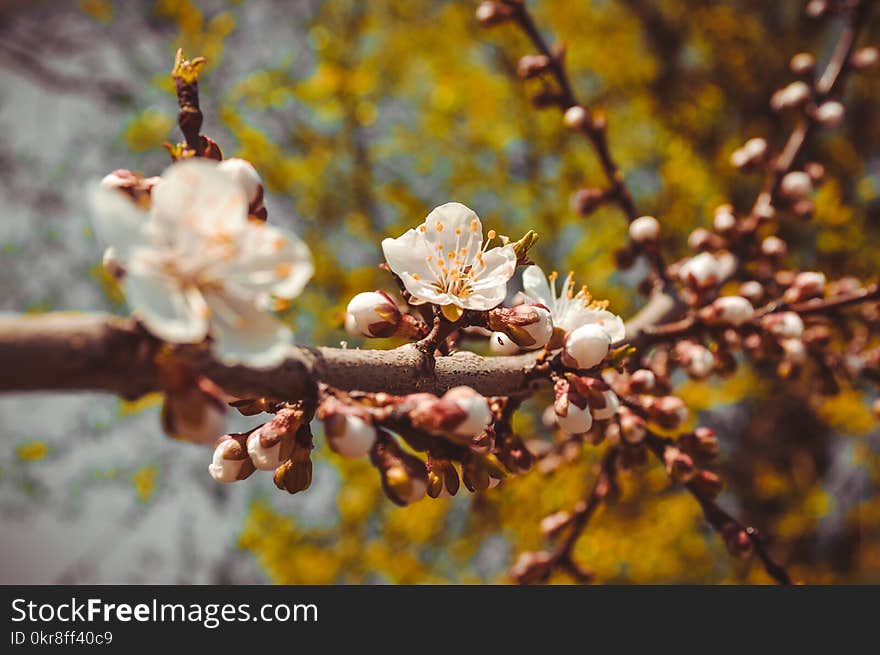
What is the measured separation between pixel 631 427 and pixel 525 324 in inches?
16.3

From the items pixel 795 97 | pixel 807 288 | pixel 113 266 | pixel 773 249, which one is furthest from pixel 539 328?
pixel 795 97

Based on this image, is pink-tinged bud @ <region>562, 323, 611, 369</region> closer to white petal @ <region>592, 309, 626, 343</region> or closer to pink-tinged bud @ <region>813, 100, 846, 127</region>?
white petal @ <region>592, 309, 626, 343</region>

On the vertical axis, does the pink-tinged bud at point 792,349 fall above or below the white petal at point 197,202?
above

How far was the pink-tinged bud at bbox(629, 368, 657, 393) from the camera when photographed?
50.1 inches

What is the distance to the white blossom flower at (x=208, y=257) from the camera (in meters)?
0.66

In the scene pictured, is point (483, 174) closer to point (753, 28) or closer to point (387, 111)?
point (387, 111)

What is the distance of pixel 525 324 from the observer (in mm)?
977

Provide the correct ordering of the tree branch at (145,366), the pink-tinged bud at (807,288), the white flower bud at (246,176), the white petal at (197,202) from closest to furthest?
the tree branch at (145,366)
the white petal at (197,202)
the white flower bud at (246,176)
the pink-tinged bud at (807,288)

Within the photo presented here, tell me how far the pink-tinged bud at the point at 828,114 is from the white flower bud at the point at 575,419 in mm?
1473

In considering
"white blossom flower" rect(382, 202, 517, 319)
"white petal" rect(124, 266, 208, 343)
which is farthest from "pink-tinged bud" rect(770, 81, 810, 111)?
"white petal" rect(124, 266, 208, 343)

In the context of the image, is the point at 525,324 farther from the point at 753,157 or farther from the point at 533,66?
the point at 753,157

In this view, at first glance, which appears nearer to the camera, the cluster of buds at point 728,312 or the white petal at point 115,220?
the white petal at point 115,220

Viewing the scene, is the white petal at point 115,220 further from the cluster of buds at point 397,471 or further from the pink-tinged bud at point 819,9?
the pink-tinged bud at point 819,9

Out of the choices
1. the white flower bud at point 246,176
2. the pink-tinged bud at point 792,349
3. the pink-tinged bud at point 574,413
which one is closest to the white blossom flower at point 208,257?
the white flower bud at point 246,176
